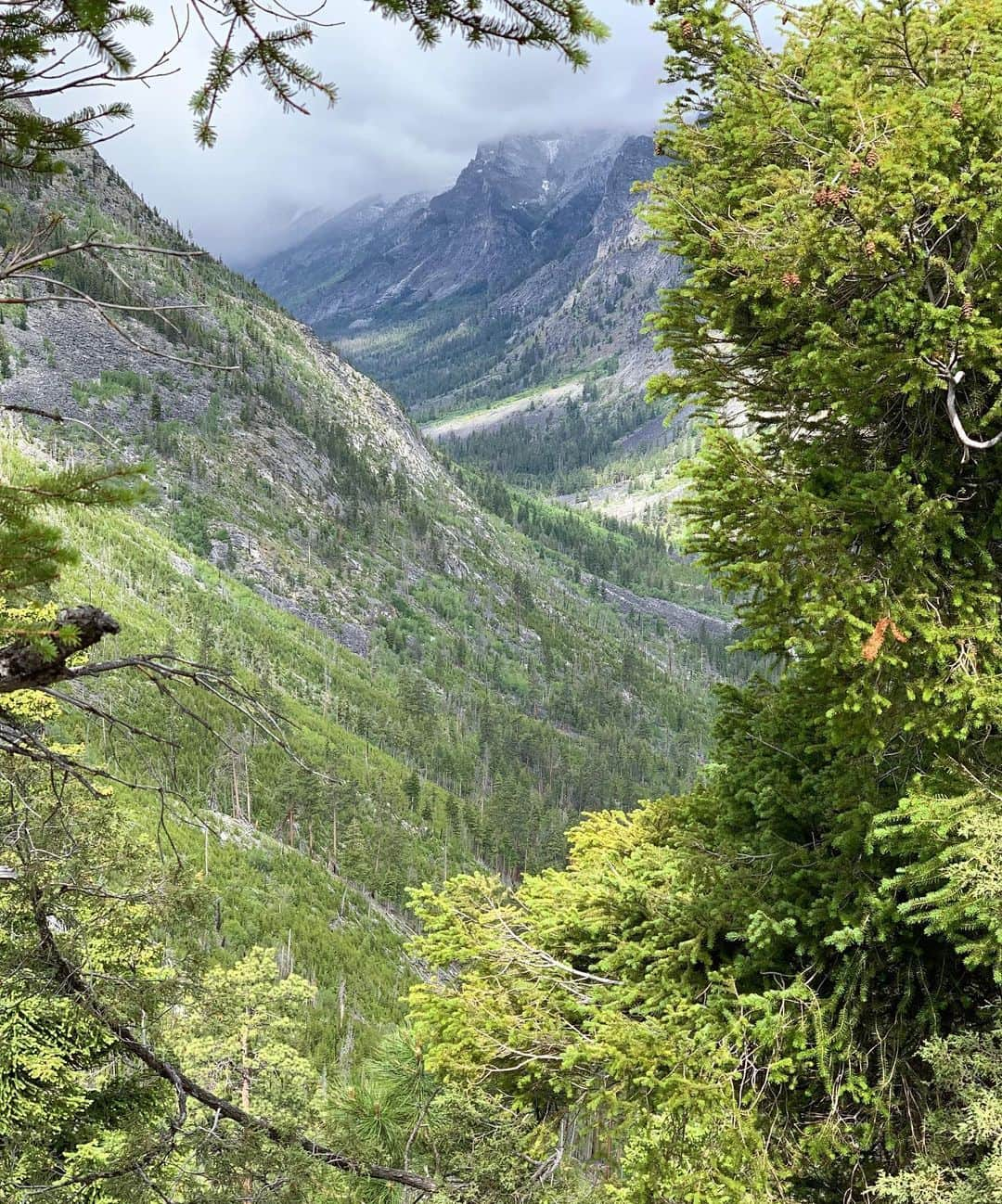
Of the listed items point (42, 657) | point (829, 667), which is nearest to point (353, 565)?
point (829, 667)

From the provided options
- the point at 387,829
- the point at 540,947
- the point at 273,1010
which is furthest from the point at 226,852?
the point at 540,947

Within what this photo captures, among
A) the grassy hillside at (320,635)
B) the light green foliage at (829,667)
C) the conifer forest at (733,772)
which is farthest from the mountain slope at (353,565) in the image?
the light green foliage at (829,667)

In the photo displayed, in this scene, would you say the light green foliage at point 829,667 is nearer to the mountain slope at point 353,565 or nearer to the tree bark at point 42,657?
the tree bark at point 42,657

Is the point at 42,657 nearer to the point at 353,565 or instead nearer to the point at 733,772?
the point at 733,772

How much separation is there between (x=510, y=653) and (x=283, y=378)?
74086mm

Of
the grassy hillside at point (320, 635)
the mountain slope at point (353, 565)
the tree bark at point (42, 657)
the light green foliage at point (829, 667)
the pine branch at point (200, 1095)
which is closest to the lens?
the tree bark at point (42, 657)

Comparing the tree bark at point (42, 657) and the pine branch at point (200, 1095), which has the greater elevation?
the tree bark at point (42, 657)

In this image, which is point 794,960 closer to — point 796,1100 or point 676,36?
A: point 796,1100

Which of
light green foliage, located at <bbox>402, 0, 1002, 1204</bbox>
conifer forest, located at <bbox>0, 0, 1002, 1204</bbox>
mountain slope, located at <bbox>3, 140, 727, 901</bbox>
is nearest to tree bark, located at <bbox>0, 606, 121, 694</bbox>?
conifer forest, located at <bbox>0, 0, 1002, 1204</bbox>

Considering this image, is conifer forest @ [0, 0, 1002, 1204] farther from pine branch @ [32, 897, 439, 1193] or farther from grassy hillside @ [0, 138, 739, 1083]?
grassy hillside @ [0, 138, 739, 1083]

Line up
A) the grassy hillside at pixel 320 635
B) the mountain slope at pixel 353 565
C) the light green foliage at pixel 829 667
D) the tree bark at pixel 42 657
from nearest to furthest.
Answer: the tree bark at pixel 42 657 < the light green foliage at pixel 829 667 < the grassy hillside at pixel 320 635 < the mountain slope at pixel 353 565

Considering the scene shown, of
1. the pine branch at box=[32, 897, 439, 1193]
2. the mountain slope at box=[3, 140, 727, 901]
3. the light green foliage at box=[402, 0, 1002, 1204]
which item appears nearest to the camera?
the light green foliage at box=[402, 0, 1002, 1204]

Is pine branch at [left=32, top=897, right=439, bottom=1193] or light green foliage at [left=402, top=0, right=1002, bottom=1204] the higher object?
light green foliage at [left=402, top=0, right=1002, bottom=1204]

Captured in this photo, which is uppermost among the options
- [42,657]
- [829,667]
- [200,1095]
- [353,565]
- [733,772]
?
[42,657]
